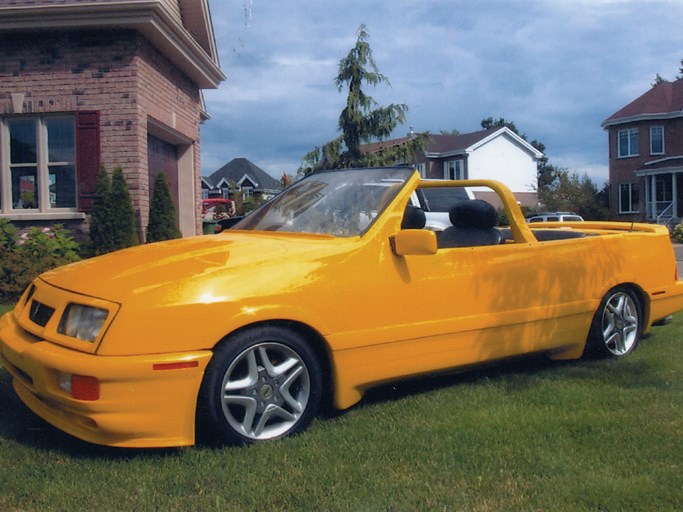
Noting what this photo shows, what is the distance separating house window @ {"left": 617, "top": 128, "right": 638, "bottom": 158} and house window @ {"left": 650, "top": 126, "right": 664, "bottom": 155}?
0.85 m

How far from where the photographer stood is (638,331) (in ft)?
18.4

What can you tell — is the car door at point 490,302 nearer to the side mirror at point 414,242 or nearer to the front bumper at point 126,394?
the side mirror at point 414,242

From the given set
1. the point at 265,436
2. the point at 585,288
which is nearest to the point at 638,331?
the point at 585,288

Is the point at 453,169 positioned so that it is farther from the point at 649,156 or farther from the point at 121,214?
the point at 121,214

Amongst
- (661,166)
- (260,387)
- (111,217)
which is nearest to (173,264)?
(260,387)

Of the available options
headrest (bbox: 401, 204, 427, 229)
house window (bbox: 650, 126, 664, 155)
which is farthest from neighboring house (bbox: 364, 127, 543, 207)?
headrest (bbox: 401, 204, 427, 229)

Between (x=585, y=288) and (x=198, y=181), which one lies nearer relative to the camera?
(x=585, y=288)

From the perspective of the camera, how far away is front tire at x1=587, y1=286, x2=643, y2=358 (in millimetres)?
5277

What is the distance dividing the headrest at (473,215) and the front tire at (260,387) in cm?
177

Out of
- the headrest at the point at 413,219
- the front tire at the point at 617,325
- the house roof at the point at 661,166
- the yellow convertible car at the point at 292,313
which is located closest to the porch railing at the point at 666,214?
the house roof at the point at 661,166

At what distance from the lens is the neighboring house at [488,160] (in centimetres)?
5000

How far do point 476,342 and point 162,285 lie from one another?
2023 millimetres

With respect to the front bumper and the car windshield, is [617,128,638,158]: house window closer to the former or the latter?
the car windshield

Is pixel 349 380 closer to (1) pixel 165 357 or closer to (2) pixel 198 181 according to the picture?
(1) pixel 165 357
